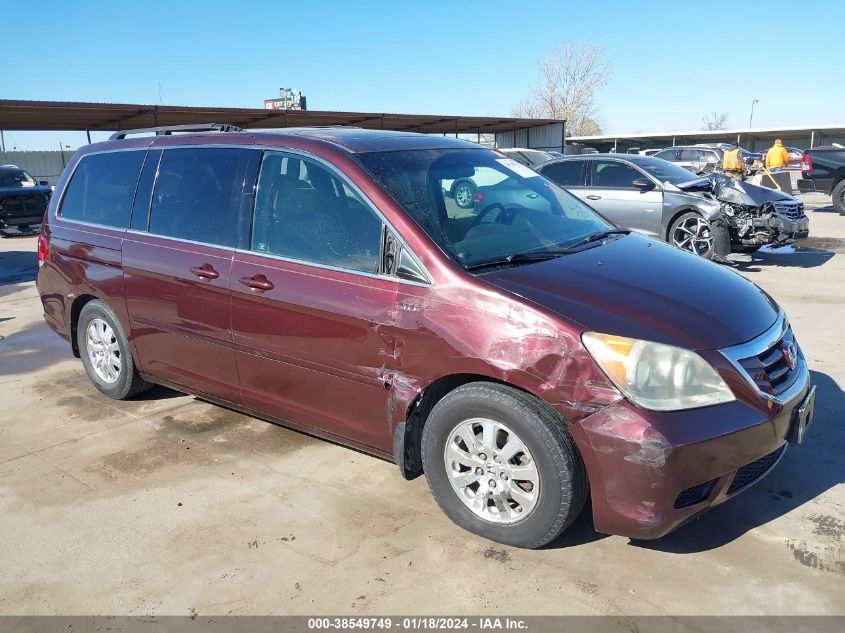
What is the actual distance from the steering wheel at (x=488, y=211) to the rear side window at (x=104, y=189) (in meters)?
2.46

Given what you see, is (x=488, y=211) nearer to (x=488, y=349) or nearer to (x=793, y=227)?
(x=488, y=349)

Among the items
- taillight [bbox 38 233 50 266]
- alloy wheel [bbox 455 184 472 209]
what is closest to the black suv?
taillight [bbox 38 233 50 266]

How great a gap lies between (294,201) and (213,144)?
2.79ft

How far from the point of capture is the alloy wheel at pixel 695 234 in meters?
9.63

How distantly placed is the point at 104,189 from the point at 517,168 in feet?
9.54

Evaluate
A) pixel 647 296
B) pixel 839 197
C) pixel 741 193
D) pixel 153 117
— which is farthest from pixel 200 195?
pixel 153 117

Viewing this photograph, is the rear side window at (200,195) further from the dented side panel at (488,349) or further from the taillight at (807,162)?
the taillight at (807,162)

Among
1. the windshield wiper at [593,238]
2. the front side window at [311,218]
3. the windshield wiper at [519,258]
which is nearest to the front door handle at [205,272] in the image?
the front side window at [311,218]

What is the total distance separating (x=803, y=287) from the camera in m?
8.42

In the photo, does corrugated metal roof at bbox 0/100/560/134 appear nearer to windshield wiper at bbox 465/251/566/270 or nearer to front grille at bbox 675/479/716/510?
windshield wiper at bbox 465/251/566/270

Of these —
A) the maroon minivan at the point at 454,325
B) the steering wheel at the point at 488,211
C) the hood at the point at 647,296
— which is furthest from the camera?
the steering wheel at the point at 488,211

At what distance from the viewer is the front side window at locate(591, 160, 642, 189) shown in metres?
10.3

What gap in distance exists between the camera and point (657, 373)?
273 cm

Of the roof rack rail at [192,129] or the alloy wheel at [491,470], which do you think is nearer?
the alloy wheel at [491,470]
